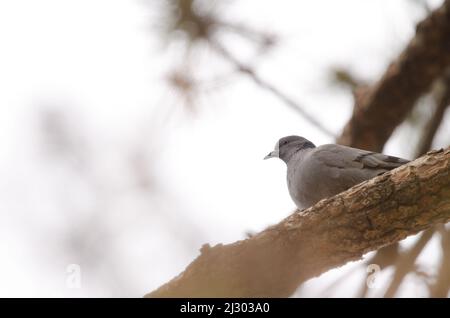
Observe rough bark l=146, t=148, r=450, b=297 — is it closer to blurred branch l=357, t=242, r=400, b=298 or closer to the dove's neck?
blurred branch l=357, t=242, r=400, b=298

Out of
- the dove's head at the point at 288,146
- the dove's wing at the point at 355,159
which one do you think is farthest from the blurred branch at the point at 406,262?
the dove's head at the point at 288,146

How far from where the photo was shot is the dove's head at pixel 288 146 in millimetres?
6660

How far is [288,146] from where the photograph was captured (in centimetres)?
682

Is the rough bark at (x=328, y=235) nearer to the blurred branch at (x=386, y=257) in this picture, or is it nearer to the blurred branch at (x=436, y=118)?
the blurred branch at (x=386, y=257)

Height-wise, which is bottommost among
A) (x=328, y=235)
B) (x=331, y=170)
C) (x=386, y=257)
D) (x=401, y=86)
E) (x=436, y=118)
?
(x=328, y=235)

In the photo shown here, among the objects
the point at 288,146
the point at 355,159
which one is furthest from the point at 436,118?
the point at 288,146

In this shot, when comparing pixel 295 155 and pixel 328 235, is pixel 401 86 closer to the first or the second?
pixel 295 155

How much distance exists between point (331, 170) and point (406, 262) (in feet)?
2.97

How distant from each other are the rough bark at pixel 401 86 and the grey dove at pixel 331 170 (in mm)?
725

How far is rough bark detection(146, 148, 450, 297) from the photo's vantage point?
3.86 meters

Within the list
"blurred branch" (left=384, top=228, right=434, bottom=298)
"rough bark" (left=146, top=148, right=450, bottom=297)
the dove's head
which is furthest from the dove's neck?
"rough bark" (left=146, top=148, right=450, bottom=297)

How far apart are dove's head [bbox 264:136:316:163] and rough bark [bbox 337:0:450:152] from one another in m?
0.40
